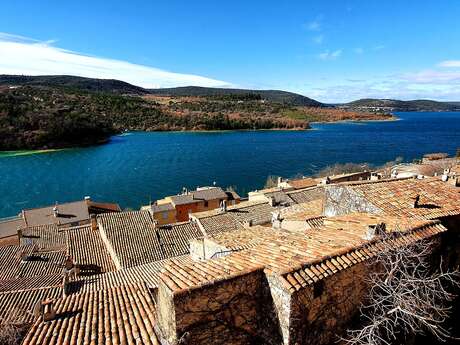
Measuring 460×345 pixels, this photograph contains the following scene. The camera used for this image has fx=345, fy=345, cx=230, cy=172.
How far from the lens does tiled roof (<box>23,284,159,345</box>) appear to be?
6.32 metres

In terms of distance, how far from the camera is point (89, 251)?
70.8 ft

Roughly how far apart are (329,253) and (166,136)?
133747mm

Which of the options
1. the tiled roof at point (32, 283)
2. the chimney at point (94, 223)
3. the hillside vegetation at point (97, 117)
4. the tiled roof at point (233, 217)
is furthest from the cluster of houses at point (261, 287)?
the hillside vegetation at point (97, 117)

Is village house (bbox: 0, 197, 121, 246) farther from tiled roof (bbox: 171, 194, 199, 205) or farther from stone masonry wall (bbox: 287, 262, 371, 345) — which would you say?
stone masonry wall (bbox: 287, 262, 371, 345)

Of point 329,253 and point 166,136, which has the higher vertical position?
point 329,253

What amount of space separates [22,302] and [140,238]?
9191mm

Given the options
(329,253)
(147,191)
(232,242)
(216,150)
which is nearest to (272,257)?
(329,253)

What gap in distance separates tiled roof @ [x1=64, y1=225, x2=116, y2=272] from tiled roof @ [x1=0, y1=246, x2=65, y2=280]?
0.82 metres

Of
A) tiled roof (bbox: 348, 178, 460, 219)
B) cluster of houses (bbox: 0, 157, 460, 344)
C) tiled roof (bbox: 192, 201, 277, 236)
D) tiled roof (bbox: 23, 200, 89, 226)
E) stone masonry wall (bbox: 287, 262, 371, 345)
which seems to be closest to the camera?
cluster of houses (bbox: 0, 157, 460, 344)

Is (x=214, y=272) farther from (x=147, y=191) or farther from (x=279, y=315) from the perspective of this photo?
(x=147, y=191)

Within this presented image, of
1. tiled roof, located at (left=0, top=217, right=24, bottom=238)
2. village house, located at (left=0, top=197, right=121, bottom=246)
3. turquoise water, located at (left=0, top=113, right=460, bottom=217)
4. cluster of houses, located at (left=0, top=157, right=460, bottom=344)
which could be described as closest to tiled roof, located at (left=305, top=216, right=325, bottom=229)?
cluster of houses, located at (left=0, top=157, right=460, bottom=344)

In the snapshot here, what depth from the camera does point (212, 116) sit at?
162625mm

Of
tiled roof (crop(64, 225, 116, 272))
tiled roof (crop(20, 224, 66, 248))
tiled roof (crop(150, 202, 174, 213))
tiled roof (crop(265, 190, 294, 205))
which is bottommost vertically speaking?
tiled roof (crop(150, 202, 174, 213))

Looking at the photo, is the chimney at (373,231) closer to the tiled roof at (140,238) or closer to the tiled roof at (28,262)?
the tiled roof at (140,238)
